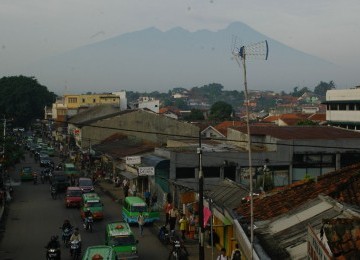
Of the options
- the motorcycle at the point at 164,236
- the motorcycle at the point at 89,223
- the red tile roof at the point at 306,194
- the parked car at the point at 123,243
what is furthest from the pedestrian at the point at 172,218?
the red tile roof at the point at 306,194

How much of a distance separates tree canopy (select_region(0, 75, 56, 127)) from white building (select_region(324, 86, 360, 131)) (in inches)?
2852

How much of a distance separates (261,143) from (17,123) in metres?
91.0

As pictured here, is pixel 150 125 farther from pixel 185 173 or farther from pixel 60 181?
pixel 185 173

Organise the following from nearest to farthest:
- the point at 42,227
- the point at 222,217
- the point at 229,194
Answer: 1. the point at 222,217
2. the point at 229,194
3. the point at 42,227

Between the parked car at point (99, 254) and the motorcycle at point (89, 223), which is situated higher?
the parked car at point (99, 254)

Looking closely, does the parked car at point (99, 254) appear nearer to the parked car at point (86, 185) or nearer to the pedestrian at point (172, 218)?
the pedestrian at point (172, 218)

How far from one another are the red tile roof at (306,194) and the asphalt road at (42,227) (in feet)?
21.4

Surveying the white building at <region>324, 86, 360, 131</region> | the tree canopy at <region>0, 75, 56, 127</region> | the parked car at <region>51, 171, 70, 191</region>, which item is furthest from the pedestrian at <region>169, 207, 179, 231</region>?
the tree canopy at <region>0, 75, 56, 127</region>

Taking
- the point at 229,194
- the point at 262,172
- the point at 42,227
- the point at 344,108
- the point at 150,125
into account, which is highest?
the point at 344,108

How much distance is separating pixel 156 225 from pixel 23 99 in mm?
94010

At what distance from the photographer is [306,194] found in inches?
663

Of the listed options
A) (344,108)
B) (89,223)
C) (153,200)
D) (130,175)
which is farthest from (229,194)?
(344,108)

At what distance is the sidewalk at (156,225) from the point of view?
75.7 ft

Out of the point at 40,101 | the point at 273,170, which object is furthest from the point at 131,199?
the point at 40,101
